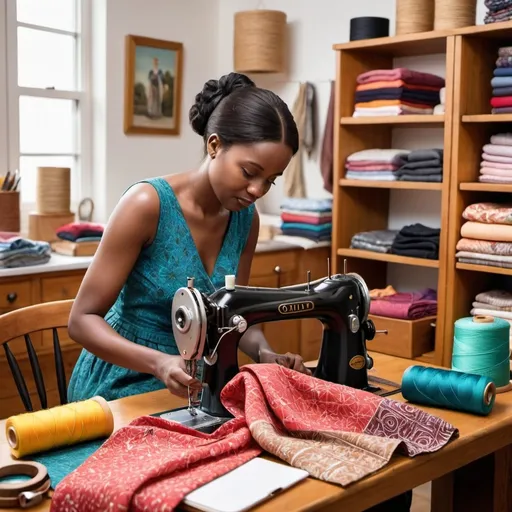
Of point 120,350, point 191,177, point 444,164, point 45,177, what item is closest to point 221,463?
point 120,350

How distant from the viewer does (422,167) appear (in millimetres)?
3492

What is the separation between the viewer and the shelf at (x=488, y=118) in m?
3.14

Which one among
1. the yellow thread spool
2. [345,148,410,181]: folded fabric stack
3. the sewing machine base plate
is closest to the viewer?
the yellow thread spool

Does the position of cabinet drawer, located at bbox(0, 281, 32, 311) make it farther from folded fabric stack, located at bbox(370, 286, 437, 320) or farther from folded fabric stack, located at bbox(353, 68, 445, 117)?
folded fabric stack, located at bbox(353, 68, 445, 117)


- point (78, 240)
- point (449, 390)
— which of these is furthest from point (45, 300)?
A: point (449, 390)

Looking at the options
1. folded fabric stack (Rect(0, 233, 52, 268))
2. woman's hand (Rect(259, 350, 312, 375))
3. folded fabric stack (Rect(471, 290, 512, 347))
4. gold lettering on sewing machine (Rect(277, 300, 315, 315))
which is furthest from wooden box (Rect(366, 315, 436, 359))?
gold lettering on sewing machine (Rect(277, 300, 315, 315))

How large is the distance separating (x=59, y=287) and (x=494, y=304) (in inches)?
67.4

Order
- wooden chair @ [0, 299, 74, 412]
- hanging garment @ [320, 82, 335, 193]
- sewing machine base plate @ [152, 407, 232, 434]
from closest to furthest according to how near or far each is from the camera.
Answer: sewing machine base plate @ [152, 407, 232, 434], wooden chair @ [0, 299, 74, 412], hanging garment @ [320, 82, 335, 193]

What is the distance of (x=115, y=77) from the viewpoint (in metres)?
4.11

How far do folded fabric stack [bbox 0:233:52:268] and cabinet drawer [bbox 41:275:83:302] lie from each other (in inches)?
3.4

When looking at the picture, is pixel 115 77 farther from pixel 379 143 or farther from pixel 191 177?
pixel 191 177

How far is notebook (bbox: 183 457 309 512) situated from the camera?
1195mm

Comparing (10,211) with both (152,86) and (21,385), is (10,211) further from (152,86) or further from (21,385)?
(21,385)

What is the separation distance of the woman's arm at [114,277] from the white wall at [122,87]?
2295 mm
